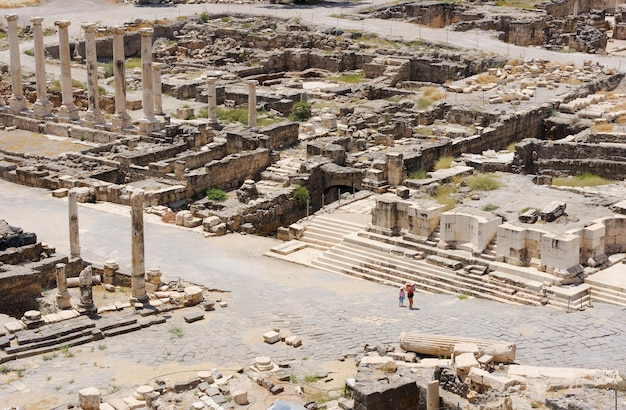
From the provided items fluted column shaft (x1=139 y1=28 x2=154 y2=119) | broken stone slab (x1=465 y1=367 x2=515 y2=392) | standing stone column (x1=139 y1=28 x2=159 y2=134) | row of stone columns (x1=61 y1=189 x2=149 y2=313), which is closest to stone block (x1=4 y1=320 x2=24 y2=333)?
row of stone columns (x1=61 y1=189 x2=149 y2=313)

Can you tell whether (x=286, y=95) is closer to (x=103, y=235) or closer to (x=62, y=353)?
(x=103, y=235)

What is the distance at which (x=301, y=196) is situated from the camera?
38781 mm

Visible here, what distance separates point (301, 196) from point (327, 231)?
4332mm

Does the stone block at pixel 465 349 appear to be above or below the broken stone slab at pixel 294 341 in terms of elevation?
above

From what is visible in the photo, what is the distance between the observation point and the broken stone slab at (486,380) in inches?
845

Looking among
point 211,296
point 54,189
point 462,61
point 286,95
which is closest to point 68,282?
point 211,296

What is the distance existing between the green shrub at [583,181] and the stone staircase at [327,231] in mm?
7404

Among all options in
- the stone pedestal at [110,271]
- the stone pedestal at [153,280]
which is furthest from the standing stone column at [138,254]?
the stone pedestal at [110,271]

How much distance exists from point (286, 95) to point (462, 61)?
1149 cm

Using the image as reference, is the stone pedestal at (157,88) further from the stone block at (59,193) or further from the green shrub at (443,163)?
the green shrub at (443,163)

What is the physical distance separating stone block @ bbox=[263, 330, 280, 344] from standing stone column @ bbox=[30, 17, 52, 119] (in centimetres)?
2665

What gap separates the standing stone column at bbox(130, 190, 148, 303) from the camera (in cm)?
2842

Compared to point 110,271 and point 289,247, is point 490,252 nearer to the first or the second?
point 289,247

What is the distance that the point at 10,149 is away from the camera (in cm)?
4541
